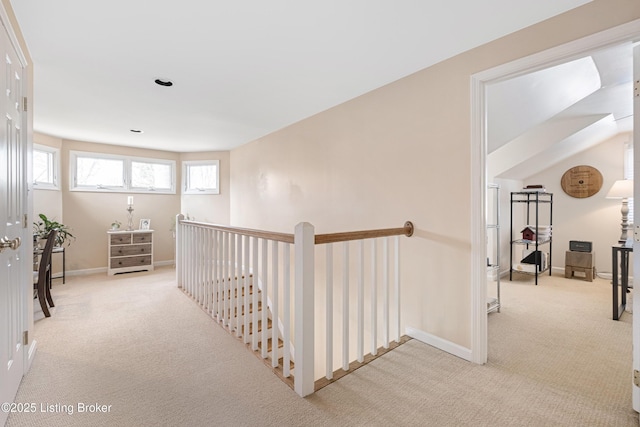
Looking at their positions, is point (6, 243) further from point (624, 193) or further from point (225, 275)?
point (624, 193)

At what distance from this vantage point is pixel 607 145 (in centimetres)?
463

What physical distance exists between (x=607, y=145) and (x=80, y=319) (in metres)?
7.32

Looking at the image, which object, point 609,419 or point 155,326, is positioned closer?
point 609,419

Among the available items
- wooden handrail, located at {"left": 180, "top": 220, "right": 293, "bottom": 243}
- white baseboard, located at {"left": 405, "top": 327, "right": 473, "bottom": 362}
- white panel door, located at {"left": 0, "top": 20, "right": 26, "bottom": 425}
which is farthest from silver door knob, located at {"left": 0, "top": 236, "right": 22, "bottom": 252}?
white baseboard, located at {"left": 405, "top": 327, "right": 473, "bottom": 362}

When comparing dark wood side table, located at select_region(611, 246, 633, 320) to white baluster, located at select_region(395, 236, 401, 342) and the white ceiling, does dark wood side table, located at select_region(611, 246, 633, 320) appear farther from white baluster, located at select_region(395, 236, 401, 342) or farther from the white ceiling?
the white ceiling

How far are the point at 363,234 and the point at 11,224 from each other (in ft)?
6.67

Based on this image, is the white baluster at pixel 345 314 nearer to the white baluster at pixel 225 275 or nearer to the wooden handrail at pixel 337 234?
the wooden handrail at pixel 337 234

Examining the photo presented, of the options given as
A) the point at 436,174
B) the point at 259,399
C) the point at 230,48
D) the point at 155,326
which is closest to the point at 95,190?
the point at 155,326

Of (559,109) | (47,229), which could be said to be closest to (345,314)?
(559,109)

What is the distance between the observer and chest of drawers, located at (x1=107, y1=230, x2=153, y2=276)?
16.2ft

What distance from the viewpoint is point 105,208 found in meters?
5.22

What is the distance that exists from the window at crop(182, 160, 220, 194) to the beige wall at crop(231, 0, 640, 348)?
10.6 ft

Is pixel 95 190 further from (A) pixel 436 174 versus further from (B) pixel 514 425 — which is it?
(B) pixel 514 425

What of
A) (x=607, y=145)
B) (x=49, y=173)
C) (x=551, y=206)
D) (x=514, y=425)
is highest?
(x=607, y=145)
